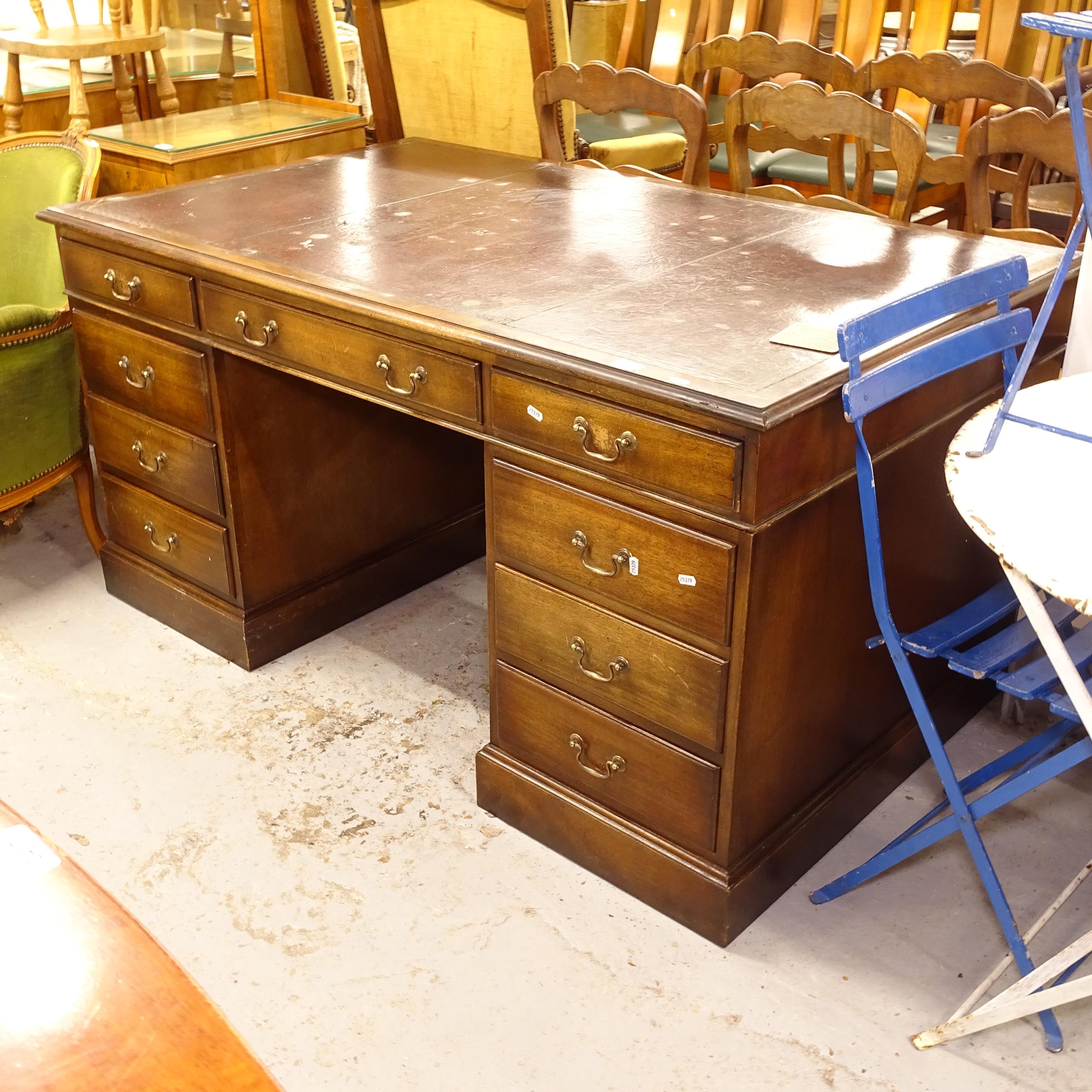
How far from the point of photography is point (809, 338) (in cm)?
191

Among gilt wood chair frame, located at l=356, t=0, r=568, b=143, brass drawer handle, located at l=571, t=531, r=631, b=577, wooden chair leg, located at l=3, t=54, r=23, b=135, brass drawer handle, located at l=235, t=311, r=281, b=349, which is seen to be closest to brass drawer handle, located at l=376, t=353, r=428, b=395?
brass drawer handle, located at l=235, t=311, r=281, b=349

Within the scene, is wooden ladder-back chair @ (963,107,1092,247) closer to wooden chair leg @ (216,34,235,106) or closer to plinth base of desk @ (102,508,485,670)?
plinth base of desk @ (102,508,485,670)

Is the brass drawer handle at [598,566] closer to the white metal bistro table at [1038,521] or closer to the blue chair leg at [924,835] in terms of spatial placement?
the white metal bistro table at [1038,521]

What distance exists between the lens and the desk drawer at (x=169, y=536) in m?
2.80

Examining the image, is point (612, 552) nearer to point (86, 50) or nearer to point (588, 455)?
point (588, 455)

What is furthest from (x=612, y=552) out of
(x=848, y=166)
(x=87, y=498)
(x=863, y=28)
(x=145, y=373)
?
(x=863, y=28)

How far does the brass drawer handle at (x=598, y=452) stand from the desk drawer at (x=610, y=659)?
283mm

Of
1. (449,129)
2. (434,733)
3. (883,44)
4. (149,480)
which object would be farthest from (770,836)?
(883,44)

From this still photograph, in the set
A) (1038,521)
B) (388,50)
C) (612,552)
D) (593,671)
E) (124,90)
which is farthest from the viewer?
(124,90)

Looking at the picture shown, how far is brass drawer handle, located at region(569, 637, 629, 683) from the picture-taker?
2047 millimetres

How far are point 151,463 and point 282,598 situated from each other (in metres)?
0.43

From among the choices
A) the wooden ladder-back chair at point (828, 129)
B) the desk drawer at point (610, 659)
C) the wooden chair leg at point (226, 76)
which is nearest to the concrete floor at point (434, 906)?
the desk drawer at point (610, 659)

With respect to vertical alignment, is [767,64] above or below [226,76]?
above

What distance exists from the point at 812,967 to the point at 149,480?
1.82 metres
